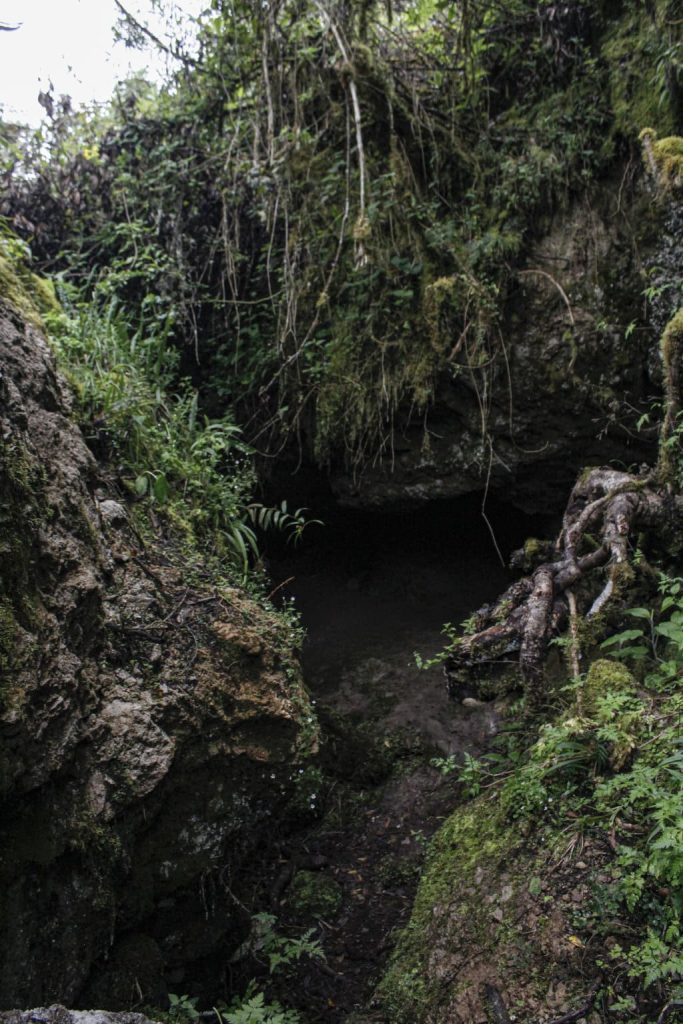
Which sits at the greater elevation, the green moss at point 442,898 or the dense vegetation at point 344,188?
the dense vegetation at point 344,188

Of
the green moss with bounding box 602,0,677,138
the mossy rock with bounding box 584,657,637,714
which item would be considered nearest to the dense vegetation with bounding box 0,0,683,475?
the green moss with bounding box 602,0,677,138

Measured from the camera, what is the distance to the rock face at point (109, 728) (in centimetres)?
224

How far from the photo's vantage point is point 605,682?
9.78 feet

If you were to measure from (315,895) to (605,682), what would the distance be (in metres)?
1.95

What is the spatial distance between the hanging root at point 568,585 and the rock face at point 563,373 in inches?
35.2

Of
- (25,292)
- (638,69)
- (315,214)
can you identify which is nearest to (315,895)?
(25,292)

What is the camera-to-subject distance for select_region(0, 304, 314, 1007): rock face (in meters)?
2.24

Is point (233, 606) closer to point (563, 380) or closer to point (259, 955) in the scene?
point (259, 955)

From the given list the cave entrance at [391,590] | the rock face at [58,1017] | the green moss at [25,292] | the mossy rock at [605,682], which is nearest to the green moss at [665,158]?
the cave entrance at [391,590]

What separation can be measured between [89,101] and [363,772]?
5.69 metres

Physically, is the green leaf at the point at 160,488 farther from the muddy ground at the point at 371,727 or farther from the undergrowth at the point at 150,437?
the muddy ground at the point at 371,727

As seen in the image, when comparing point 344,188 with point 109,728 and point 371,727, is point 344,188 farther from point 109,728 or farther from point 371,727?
point 109,728

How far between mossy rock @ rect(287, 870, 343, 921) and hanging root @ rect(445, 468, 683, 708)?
1280 mm

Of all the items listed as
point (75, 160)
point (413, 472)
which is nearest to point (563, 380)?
point (413, 472)
